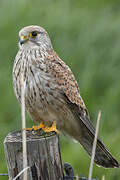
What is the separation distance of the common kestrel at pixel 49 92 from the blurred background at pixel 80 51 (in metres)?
0.76

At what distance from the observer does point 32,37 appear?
215 inches

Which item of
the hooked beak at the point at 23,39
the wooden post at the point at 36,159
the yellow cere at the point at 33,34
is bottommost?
the wooden post at the point at 36,159

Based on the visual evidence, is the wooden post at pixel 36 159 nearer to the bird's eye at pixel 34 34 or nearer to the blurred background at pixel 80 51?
the bird's eye at pixel 34 34

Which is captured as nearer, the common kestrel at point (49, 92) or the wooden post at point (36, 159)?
the wooden post at point (36, 159)

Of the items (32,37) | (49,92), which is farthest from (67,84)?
(32,37)

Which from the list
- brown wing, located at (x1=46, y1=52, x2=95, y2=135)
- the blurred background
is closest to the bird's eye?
brown wing, located at (x1=46, y1=52, x2=95, y2=135)

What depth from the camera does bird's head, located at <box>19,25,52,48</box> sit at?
539 cm

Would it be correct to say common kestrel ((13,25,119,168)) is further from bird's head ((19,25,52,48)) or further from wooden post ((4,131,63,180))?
wooden post ((4,131,63,180))

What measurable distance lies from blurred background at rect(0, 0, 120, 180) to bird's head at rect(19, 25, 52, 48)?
1.44 metres

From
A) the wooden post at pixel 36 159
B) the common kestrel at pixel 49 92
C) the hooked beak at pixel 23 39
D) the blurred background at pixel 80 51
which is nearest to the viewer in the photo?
the wooden post at pixel 36 159

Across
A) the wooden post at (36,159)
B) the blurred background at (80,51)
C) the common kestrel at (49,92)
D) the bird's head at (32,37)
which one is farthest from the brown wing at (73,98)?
the wooden post at (36,159)

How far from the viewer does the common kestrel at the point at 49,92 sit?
16.8 ft

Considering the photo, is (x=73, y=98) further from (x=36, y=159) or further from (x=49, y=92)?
(x=36, y=159)

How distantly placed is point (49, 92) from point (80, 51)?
115 inches
